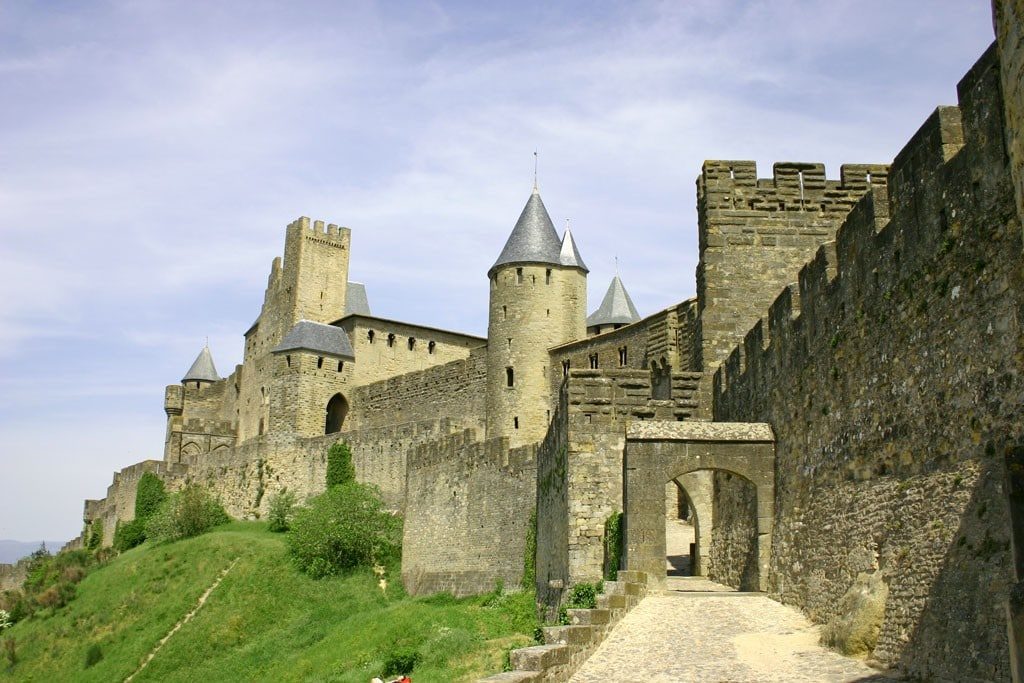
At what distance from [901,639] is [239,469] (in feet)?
140

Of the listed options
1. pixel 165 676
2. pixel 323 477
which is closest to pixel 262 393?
pixel 323 477

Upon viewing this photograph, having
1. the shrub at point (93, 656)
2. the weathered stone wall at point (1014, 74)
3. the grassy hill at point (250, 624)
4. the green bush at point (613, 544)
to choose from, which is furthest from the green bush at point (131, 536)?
the weathered stone wall at point (1014, 74)

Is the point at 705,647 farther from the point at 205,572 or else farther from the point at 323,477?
the point at 323,477

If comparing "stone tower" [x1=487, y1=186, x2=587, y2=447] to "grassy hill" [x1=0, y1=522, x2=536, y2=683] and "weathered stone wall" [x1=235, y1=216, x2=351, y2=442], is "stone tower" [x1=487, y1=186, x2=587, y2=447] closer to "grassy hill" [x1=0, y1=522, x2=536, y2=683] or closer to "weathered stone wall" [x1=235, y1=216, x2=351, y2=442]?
"grassy hill" [x1=0, y1=522, x2=536, y2=683]

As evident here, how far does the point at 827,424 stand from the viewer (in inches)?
509

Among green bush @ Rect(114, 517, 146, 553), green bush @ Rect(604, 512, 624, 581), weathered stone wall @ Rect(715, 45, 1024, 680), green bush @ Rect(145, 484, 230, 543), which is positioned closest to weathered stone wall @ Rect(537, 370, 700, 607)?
green bush @ Rect(604, 512, 624, 581)

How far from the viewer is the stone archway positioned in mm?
15250

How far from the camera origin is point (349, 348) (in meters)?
54.5

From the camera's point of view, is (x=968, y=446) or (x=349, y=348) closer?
(x=968, y=446)

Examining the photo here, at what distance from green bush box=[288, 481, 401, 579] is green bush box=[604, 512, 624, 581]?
757 inches

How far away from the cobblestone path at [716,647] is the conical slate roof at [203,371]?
6133 cm

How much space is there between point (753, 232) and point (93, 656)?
2430 cm

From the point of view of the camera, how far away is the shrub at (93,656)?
107 feet

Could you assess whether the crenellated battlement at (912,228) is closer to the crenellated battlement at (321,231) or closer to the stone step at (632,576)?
the stone step at (632,576)
